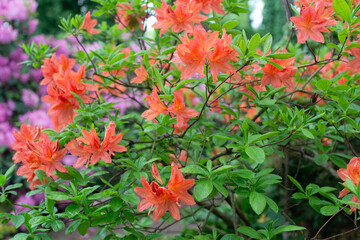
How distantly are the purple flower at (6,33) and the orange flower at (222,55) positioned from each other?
118 inches

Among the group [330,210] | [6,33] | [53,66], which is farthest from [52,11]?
[330,210]

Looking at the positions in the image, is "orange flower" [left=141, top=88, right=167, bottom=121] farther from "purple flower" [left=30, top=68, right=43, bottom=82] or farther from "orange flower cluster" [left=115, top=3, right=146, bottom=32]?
"purple flower" [left=30, top=68, right=43, bottom=82]

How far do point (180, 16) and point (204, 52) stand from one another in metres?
0.25

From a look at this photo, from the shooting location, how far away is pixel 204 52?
86cm

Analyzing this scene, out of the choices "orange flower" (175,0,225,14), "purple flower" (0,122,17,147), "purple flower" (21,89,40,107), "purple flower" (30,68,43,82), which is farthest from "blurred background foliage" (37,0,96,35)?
"orange flower" (175,0,225,14)

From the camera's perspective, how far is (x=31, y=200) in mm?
2854

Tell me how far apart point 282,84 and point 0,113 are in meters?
2.97

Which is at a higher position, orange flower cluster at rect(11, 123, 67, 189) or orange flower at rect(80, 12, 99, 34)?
orange flower at rect(80, 12, 99, 34)

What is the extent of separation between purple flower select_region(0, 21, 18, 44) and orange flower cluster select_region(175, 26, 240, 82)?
2932 millimetres

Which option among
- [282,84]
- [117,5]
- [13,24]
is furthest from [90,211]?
[13,24]

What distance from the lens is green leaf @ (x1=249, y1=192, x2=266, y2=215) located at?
35.0 inches

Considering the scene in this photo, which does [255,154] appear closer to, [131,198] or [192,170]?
[192,170]

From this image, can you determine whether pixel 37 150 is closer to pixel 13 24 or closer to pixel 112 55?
pixel 112 55

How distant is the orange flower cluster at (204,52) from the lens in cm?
84
